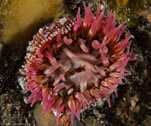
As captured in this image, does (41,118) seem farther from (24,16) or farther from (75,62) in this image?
(24,16)

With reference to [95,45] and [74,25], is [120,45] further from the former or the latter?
[74,25]

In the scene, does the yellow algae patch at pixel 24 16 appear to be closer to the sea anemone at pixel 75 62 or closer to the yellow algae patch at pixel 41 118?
the sea anemone at pixel 75 62

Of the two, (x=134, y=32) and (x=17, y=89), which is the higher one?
(x=134, y=32)

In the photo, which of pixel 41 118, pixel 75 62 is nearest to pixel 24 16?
pixel 75 62

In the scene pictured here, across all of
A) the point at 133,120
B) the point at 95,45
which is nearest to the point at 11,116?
the point at 95,45

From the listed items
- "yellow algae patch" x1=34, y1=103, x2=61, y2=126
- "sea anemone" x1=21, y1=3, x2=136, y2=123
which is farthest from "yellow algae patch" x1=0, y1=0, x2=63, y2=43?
"yellow algae patch" x1=34, y1=103, x2=61, y2=126

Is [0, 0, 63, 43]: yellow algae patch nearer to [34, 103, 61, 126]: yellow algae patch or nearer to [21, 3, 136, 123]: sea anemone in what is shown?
[21, 3, 136, 123]: sea anemone

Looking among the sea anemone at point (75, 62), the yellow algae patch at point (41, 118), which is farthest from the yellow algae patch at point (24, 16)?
the yellow algae patch at point (41, 118)
